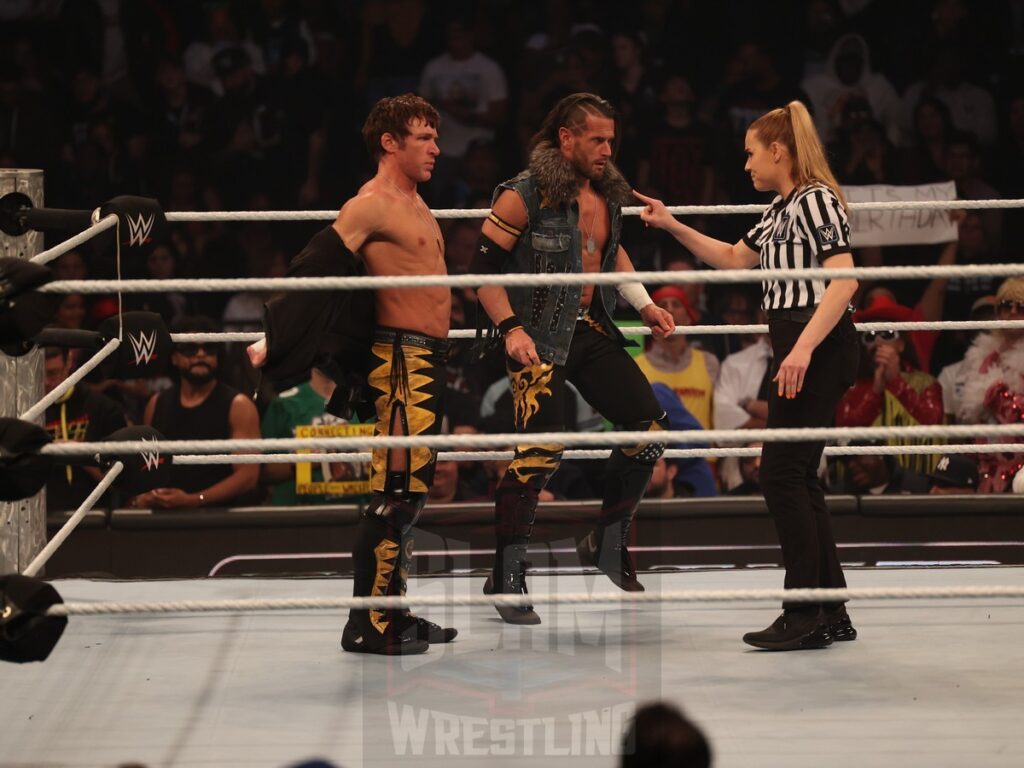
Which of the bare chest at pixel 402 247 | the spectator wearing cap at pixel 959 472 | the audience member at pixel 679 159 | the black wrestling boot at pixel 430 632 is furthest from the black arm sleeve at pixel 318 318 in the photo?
the audience member at pixel 679 159

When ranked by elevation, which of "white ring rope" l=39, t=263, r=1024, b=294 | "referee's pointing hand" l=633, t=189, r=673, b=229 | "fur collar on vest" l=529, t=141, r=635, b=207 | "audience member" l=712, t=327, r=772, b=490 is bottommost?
"audience member" l=712, t=327, r=772, b=490

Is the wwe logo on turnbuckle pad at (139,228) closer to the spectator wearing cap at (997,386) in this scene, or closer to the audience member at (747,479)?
the audience member at (747,479)

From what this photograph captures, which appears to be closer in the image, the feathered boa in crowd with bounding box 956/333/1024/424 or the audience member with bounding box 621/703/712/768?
the audience member with bounding box 621/703/712/768

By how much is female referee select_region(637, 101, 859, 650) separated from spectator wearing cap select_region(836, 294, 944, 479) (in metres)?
1.87

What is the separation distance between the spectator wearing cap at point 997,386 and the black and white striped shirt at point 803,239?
5.56 ft

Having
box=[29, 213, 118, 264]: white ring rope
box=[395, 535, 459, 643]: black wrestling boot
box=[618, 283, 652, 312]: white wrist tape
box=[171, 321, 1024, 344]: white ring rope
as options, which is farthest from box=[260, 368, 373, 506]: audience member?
box=[29, 213, 118, 264]: white ring rope

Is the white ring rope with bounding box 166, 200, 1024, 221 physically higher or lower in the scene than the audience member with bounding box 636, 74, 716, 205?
lower

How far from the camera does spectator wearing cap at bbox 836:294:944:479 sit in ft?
15.4

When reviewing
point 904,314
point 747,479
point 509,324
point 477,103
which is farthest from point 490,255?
point 477,103

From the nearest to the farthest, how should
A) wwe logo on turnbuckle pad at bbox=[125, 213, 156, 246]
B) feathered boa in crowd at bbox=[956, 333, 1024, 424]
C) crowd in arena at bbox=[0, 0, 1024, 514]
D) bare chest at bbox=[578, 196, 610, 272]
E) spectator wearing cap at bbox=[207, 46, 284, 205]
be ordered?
wwe logo on turnbuckle pad at bbox=[125, 213, 156, 246], bare chest at bbox=[578, 196, 610, 272], feathered boa in crowd at bbox=[956, 333, 1024, 424], crowd in arena at bbox=[0, 0, 1024, 514], spectator wearing cap at bbox=[207, 46, 284, 205]

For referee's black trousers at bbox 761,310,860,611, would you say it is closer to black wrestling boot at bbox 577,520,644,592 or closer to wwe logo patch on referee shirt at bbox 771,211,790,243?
wwe logo patch on referee shirt at bbox 771,211,790,243

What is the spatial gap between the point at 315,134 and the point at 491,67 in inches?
30.8

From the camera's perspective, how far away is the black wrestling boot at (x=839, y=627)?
9.32 ft

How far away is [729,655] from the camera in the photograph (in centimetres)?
275
